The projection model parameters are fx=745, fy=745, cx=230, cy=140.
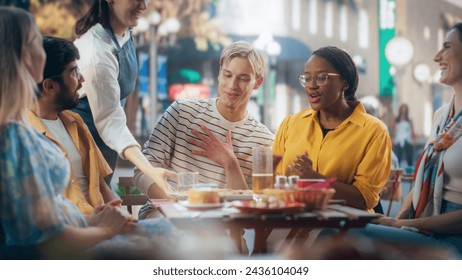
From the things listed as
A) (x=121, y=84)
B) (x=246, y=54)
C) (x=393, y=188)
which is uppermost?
(x=246, y=54)

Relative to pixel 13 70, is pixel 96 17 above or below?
above

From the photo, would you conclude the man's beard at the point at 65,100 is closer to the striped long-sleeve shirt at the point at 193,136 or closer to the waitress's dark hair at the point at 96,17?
the waitress's dark hair at the point at 96,17

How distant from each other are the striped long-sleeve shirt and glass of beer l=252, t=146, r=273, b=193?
179mm

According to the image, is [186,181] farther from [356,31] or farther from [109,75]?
[356,31]

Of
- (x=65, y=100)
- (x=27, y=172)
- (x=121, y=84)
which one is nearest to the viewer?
(x=27, y=172)

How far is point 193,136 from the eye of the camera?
3.03 m

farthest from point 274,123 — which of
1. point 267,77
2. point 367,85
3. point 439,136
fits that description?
point 439,136

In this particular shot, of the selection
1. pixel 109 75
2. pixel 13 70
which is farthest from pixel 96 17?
pixel 13 70

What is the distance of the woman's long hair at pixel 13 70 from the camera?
2.32 metres

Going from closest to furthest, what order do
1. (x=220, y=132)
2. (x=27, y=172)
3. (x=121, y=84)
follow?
(x=27, y=172) < (x=121, y=84) < (x=220, y=132)

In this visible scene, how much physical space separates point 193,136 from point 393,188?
1.14m

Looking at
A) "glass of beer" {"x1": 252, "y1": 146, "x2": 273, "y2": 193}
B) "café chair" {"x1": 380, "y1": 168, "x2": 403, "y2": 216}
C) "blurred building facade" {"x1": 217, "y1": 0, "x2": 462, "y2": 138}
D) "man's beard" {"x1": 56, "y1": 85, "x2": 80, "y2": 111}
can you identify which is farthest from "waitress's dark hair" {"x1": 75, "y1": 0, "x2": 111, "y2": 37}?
"café chair" {"x1": 380, "y1": 168, "x2": 403, "y2": 216}

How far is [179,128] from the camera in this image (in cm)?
303

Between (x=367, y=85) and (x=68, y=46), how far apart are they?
4.10 ft
